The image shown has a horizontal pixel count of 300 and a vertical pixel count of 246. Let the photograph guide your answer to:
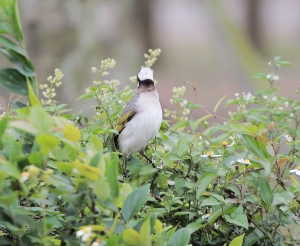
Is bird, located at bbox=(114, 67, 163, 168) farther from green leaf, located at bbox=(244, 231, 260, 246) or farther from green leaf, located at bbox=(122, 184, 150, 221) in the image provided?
green leaf, located at bbox=(122, 184, 150, 221)

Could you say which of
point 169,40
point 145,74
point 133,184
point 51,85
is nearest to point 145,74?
point 145,74

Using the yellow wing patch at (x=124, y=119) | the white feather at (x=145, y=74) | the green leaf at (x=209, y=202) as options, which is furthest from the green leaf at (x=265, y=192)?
the white feather at (x=145, y=74)

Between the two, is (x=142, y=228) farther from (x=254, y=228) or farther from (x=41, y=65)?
(x=41, y=65)

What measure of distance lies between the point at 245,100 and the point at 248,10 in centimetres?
389

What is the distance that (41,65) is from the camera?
3895mm

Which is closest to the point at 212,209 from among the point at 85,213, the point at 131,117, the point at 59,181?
the point at 85,213

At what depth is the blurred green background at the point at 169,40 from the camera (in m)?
3.93

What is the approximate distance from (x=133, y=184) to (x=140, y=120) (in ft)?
2.47

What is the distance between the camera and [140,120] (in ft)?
7.88

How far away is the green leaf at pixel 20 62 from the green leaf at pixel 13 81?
15mm

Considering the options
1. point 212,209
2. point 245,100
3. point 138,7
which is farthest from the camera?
point 138,7

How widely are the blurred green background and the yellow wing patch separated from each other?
4.83 feet

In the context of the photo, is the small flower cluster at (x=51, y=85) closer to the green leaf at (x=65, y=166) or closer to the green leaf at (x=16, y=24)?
the green leaf at (x=16, y=24)

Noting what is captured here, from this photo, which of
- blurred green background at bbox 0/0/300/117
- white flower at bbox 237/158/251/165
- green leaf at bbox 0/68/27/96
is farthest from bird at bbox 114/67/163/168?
blurred green background at bbox 0/0/300/117
